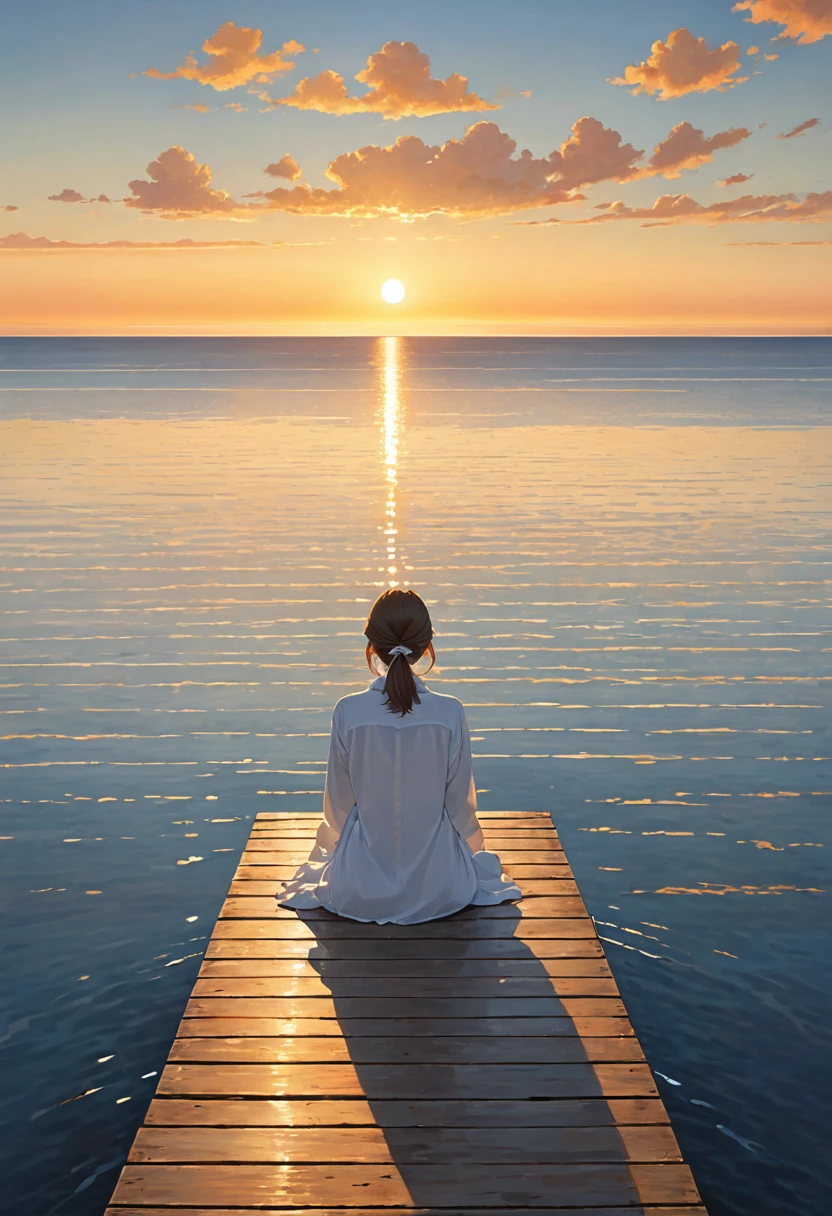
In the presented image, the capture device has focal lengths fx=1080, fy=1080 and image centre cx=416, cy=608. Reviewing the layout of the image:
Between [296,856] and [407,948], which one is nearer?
[407,948]

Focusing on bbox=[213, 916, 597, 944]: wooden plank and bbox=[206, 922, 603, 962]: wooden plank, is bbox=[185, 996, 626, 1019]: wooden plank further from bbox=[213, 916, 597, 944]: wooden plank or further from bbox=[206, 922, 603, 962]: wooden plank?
bbox=[213, 916, 597, 944]: wooden plank

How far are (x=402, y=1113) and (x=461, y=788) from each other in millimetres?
1746

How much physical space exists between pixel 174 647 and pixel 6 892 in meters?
6.10

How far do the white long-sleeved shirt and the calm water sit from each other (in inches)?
64.4

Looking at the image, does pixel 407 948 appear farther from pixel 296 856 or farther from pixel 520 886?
pixel 296 856

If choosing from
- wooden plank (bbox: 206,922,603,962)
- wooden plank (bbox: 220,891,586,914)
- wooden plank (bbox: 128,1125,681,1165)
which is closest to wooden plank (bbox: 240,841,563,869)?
wooden plank (bbox: 220,891,586,914)

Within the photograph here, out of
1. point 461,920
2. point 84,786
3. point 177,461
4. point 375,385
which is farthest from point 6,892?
point 375,385

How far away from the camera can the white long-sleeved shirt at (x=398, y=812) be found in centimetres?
543

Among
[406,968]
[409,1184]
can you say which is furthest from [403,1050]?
[409,1184]

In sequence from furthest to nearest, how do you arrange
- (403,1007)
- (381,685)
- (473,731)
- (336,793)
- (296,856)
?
(473,731), (296,856), (336,793), (381,685), (403,1007)

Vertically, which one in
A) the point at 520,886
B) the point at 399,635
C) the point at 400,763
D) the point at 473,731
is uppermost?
the point at 399,635

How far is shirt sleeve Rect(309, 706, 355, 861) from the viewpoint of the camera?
217 inches

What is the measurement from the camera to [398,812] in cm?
547

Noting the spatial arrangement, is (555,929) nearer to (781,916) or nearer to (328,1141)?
(328,1141)
